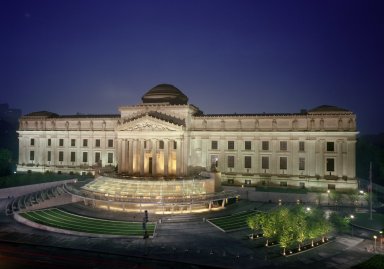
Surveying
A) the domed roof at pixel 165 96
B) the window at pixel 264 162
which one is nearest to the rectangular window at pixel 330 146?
the window at pixel 264 162

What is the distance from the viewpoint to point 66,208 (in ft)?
169

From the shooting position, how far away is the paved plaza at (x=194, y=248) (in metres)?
31.6

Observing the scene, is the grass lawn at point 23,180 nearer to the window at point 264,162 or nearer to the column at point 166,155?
the column at point 166,155

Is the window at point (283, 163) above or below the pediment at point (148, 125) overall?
below

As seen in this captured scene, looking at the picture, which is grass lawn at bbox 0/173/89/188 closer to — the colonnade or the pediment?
the colonnade

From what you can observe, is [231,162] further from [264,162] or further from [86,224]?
[86,224]

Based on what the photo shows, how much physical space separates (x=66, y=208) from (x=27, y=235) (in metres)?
12.0

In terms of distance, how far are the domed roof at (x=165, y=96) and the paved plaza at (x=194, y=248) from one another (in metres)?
37.4

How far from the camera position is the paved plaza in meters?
31.6

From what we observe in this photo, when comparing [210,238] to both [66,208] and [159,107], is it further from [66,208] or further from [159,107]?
[159,107]

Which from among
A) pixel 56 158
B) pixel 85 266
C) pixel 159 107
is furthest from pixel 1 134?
pixel 85 266

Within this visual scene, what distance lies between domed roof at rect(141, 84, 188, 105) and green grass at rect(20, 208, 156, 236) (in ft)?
117

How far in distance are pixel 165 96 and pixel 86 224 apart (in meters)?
40.0

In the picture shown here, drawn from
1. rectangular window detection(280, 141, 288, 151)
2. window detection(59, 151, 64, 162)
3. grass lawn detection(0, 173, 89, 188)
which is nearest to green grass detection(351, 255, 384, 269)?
rectangular window detection(280, 141, 288, 151)
